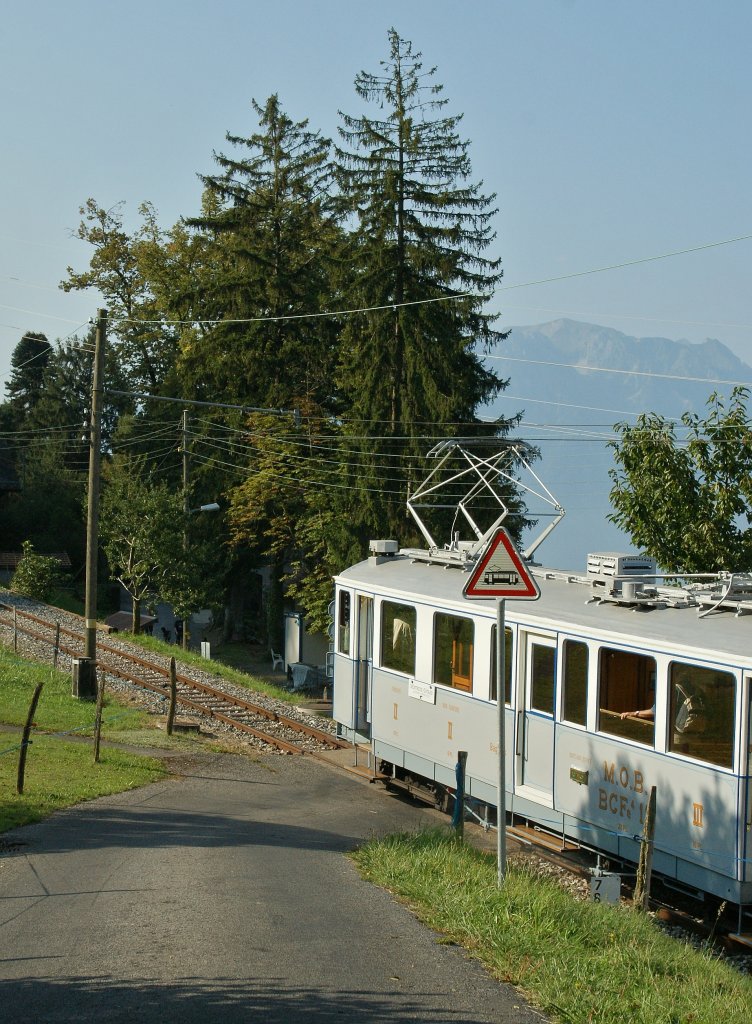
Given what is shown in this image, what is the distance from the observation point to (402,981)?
6.80 metres

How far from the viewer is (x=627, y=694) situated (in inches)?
447

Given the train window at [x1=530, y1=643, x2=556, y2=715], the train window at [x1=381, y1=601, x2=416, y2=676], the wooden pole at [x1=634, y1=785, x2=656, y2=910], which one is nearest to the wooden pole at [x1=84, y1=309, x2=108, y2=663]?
the train window at [x1=381, y1=601, x2=416, y2=676]

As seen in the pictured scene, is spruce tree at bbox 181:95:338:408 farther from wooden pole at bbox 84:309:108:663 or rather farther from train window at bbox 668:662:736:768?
train window at bbox 668:662:736:768

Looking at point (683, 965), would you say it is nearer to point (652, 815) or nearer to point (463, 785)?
point (652, 815)

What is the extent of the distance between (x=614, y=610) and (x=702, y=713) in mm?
1874

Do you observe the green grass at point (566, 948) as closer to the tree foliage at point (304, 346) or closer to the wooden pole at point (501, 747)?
the wooden pole at point (501, 747)

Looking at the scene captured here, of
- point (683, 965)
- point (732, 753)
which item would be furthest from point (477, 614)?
point (683, 965)

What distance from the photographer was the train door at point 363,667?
55.0ft

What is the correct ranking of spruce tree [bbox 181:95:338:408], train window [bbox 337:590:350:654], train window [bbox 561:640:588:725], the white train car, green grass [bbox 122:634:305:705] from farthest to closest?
spruce tree [bbox 181:95:338:408] → green grass [bbox 122:634:305:705] → train window [bbox 337:590:350:654] → train window [bbox 561:640:588:725] → the white train car

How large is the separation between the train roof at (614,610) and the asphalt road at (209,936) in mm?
3007

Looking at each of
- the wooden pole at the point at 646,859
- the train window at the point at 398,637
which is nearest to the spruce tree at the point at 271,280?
the train window at the point at 398,637

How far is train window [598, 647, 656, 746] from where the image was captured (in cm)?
1100

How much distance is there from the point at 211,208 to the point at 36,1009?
44122mm

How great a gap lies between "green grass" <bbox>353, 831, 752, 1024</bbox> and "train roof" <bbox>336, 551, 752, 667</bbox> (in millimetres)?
2380
